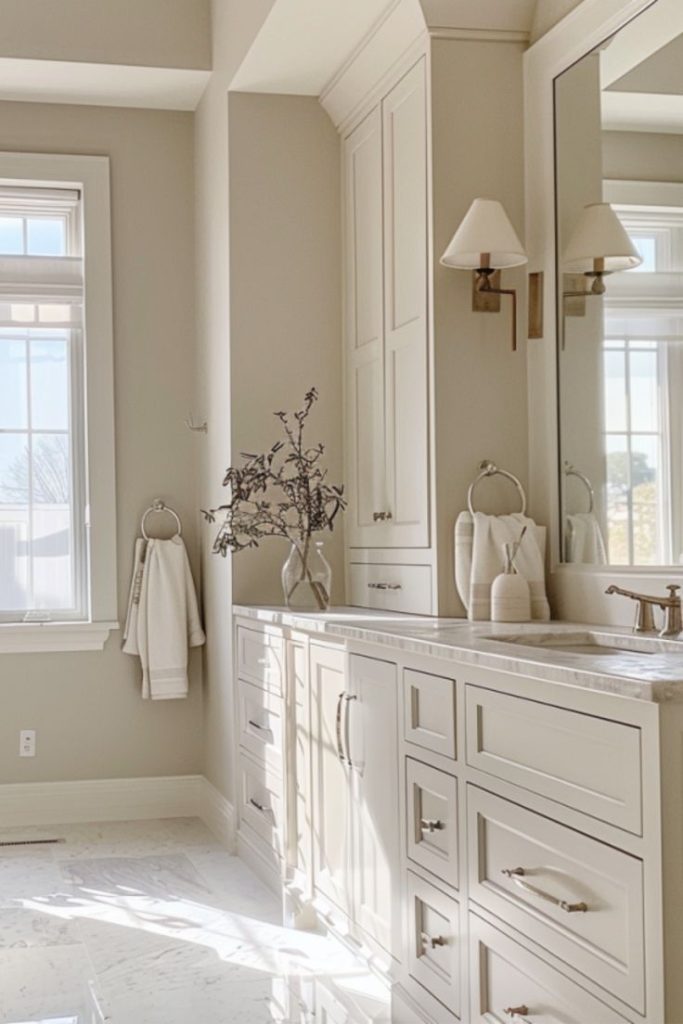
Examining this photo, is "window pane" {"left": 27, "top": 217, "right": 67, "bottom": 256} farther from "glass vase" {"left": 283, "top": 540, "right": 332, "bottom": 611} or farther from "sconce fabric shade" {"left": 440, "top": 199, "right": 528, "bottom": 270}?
"sconce fabric shade" {"left": 440, "top": 199, "right": 528, "bottom": 270}

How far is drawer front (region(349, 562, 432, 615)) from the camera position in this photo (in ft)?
11.9

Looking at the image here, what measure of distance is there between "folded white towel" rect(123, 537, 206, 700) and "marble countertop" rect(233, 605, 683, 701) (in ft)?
2.96

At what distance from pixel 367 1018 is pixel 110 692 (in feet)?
7.55

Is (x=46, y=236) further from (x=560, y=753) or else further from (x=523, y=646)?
(x=560, y=753)

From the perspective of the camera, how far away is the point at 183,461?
4992mm

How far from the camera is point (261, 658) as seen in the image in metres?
3.94

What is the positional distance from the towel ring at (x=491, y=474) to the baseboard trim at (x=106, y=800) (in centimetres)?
178

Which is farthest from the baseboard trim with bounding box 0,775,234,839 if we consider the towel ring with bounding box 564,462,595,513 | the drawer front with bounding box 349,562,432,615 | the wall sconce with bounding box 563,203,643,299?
the wall sconce with bounding box 563,203,643,299

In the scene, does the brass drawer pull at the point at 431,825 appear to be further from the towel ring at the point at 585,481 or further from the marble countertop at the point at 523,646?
the towel ring at the point at 585,481

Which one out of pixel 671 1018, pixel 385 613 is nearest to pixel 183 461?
pixel 385 613

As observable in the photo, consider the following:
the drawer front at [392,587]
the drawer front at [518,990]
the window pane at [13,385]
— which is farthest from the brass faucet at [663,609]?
the window pane at [13,385]

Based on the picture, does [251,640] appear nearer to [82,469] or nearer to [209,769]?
[209,769]

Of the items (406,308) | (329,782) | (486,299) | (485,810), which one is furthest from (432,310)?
(485,810)

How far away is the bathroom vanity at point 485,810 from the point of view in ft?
5.72
